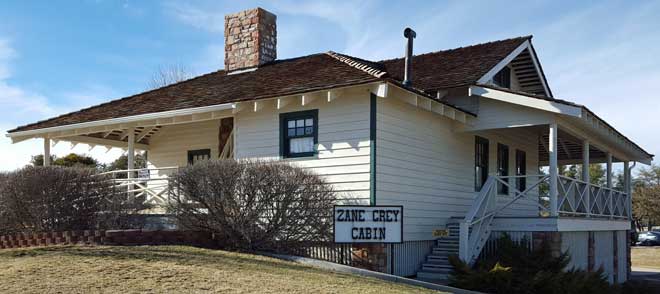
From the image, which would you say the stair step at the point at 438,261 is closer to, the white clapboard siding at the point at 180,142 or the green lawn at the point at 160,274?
the green lawn at the point at 160,274

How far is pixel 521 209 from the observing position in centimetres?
1989

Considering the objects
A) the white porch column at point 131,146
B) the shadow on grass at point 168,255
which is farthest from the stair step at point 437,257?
the white porch column at point 131,146

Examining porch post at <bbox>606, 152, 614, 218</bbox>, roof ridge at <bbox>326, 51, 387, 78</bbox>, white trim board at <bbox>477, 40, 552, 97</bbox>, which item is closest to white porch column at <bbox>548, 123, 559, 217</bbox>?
white trim board at <bbox>477, 40, 552, 97</bbox>

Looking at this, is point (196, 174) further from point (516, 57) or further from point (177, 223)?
point (516, 57)

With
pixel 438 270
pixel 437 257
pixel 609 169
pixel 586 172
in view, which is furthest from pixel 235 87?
pixel 609 169

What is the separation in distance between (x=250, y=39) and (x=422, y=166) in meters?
7.87

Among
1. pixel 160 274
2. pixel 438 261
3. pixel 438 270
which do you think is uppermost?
pixel 160 274

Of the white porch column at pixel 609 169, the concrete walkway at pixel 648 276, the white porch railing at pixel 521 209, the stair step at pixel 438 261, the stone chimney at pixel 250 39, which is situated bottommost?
the concrete walkway at pixel 648 276

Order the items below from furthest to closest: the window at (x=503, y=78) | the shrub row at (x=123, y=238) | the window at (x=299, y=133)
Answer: the window at (x=503, y=78)
the window at (x=299, y=133)
the shrub row at (x=123, y=238)

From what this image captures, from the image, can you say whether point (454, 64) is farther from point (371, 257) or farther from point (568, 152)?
point (568, 152)

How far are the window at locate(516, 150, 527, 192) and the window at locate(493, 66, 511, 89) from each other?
81.4 inches

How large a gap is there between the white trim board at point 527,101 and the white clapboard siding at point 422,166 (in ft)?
3.77

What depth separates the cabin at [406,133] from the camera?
47.0 feet

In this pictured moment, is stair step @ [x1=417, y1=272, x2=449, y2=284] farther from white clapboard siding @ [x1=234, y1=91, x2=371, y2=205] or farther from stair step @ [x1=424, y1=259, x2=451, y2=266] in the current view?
white clapboard siding @ [x1=234, y1=91, x2=371, y2=205]
